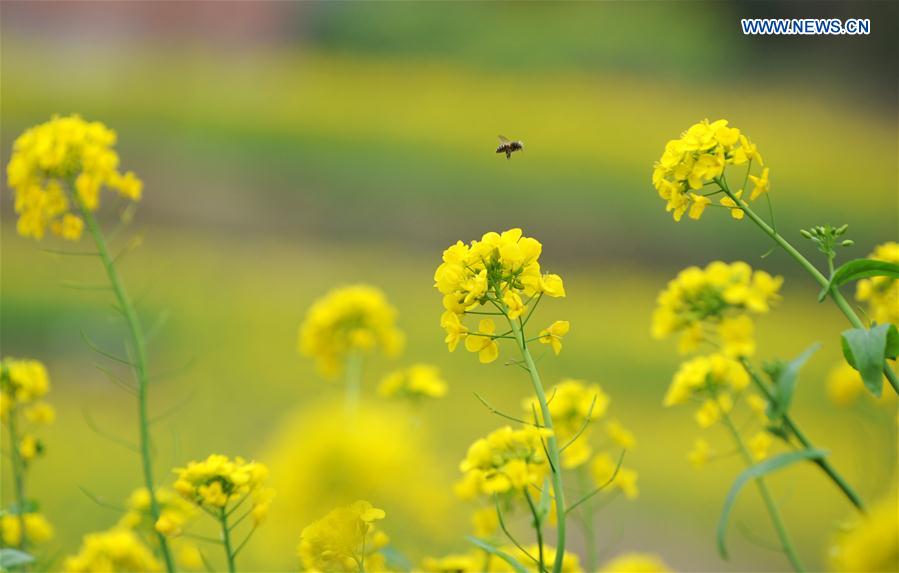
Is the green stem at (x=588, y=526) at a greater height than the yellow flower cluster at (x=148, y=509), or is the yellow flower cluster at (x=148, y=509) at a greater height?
the yellow flower cluster at (x=148, y=509)

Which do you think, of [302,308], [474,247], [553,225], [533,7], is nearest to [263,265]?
[302,308]

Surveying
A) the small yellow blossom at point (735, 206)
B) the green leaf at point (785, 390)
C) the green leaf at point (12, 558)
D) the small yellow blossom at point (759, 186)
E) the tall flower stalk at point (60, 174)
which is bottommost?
the green leaf at point (12, 558)

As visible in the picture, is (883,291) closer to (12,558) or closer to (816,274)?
(816,274)

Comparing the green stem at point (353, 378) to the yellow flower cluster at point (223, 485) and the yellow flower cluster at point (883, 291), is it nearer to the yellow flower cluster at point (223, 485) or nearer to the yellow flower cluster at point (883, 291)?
the yellow flower cluster at point (223, 485)

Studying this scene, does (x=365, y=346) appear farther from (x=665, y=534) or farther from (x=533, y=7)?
(x=533, y=7)

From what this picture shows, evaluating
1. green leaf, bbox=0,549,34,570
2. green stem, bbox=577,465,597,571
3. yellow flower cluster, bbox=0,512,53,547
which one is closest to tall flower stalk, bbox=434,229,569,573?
green stem, bbox=577,465,597,571

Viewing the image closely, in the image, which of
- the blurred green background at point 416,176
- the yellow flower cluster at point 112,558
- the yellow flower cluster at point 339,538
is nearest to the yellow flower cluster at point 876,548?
the yellow flower cluster at point 339,538

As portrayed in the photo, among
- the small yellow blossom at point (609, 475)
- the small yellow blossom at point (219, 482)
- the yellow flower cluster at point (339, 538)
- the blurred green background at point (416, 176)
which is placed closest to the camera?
the yellow flower cluster at point (339, 538)
